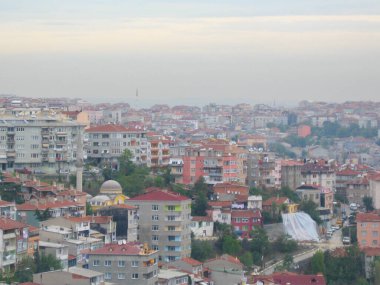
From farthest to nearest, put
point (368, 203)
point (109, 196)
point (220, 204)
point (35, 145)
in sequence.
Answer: point (368, 203), point (35, 145), point (220, 204), point (109, 196)

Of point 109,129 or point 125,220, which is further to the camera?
point 109,129

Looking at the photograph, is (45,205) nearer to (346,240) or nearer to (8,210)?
(8,210)

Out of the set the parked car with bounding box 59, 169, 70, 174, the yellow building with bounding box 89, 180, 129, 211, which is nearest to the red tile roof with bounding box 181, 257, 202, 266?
the yellow building with bounding box 89, 180, 129, 211

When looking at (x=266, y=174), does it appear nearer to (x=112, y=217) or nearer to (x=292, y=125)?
(x=112, y=217)

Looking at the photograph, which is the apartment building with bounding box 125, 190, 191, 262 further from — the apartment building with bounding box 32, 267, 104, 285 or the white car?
the apartment building with bounding box 32, 267, 104, 285

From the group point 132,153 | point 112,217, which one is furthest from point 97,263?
point 132,153

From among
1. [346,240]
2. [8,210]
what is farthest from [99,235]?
[346,240]
